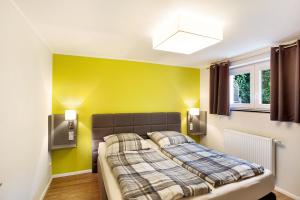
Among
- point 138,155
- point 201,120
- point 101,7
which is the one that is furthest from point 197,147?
point 101,7

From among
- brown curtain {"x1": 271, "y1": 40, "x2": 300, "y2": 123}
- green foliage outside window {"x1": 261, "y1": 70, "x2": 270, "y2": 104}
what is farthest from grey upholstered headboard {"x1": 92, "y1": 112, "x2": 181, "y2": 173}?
brown curtain {"x1": 271, "y1": 40, "x2": 300, "y2": 123}

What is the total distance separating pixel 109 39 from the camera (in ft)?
7.63

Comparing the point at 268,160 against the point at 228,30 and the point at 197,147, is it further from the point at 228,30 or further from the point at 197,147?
the point at 228,30

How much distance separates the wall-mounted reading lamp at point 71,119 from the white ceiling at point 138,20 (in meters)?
1.08

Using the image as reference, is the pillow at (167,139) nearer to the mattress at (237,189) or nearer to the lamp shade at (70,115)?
the mattress at (237,189)

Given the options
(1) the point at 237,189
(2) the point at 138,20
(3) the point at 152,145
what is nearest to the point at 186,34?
(2) the point at 138,20

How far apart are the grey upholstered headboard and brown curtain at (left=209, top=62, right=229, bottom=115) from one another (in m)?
0.84

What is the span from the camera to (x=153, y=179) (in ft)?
5.42

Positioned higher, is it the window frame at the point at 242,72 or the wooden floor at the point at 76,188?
the window frame at the point at 242,72

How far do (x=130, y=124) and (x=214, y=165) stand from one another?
5.98ft

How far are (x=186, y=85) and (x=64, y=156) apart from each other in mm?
3023

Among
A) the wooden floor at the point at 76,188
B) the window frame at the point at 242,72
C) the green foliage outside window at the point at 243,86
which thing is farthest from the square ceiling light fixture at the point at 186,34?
the wooden floor at the point at 76,188

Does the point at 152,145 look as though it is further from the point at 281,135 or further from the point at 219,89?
the point at 281,135

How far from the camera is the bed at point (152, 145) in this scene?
5.35ft
